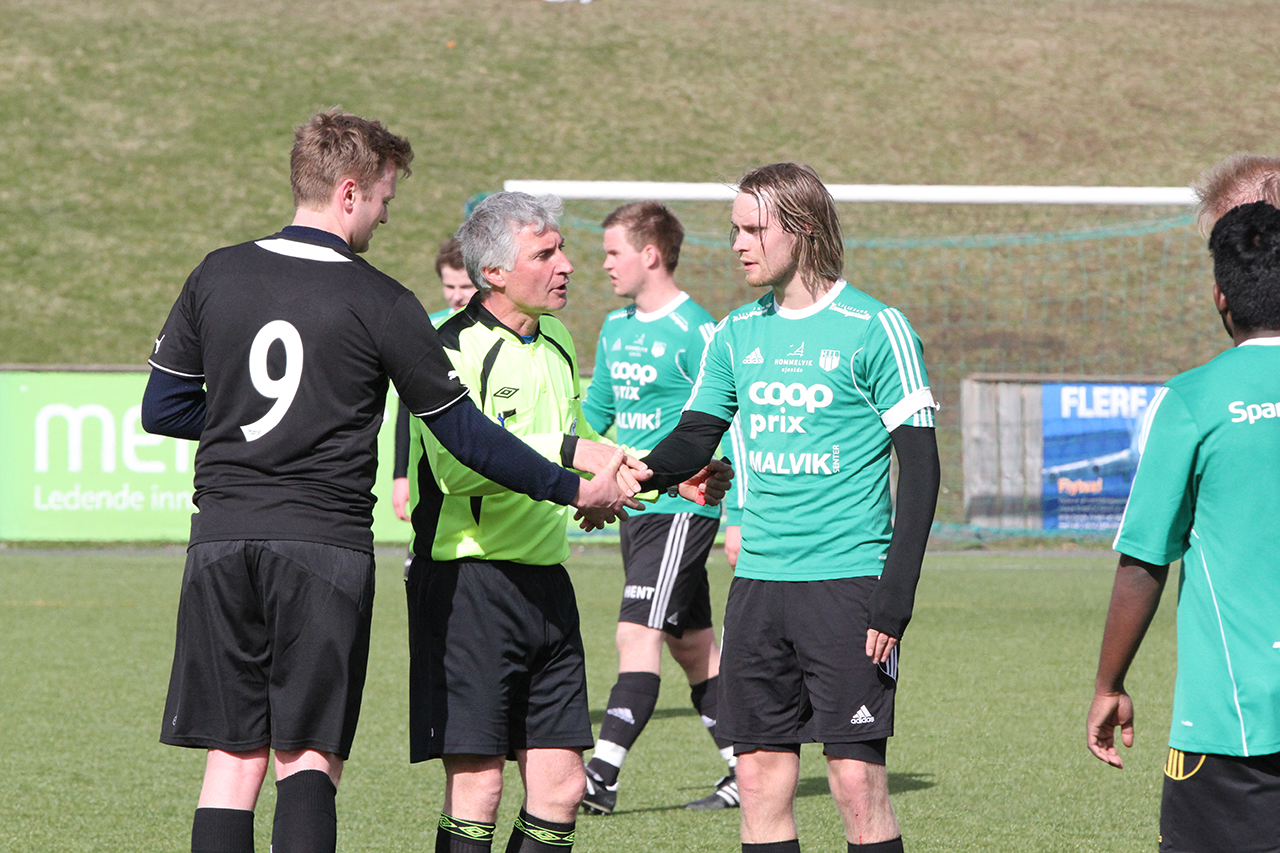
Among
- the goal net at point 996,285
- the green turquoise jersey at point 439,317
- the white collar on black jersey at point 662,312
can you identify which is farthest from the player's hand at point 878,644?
the goal net at point 996,285

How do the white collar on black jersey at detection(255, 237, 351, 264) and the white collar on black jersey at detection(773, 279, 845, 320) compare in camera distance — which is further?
the white collar on black jersey at detection(773, 279, 845, 320)

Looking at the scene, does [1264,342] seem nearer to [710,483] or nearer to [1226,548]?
[1226,548]

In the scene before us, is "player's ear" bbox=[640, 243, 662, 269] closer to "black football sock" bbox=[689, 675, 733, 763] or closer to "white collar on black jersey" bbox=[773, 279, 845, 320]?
"black football sock" bbox=[689, 675, 733, 763]

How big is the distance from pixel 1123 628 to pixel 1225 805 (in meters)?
→ 0.37

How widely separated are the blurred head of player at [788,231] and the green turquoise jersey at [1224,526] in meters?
1.13

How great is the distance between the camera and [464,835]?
11.5ft

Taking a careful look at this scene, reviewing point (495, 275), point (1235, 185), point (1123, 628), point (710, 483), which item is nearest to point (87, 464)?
point (710, 483)

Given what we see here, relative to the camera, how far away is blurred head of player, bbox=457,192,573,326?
3.74 metres

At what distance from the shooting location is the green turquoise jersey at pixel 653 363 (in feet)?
19.5

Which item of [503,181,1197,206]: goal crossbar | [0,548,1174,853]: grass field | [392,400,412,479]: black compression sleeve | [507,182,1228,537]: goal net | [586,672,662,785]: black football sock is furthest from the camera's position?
[507,182,1228,537]: goal net

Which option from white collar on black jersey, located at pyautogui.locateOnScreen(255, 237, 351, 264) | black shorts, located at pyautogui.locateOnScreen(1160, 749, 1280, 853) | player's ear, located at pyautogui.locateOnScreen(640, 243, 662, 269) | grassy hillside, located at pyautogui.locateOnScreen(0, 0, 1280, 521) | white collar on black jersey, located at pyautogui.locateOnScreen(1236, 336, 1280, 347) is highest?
grassy hillside, located at pyautogui.locateOnScreen(0, 0, 1280, 521)

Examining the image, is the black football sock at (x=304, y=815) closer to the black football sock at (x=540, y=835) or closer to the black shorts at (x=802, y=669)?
the black football sock at (x=540, y=835)

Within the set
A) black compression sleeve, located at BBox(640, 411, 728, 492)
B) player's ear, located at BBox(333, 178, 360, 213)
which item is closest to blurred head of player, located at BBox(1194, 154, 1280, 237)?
black compression sleeve, located at BBox(640, 411, 728, 492)

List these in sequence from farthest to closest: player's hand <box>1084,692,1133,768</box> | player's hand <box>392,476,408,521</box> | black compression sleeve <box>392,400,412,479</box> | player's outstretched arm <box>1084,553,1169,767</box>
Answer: black compression sleeve <box>392,400,412,479</box>, player's hand <box>392,476,408,521</box>, player's hand <box>1084,692,1133,768</box>, player's outstretched arm <box>1084,553,1169,767</box>
